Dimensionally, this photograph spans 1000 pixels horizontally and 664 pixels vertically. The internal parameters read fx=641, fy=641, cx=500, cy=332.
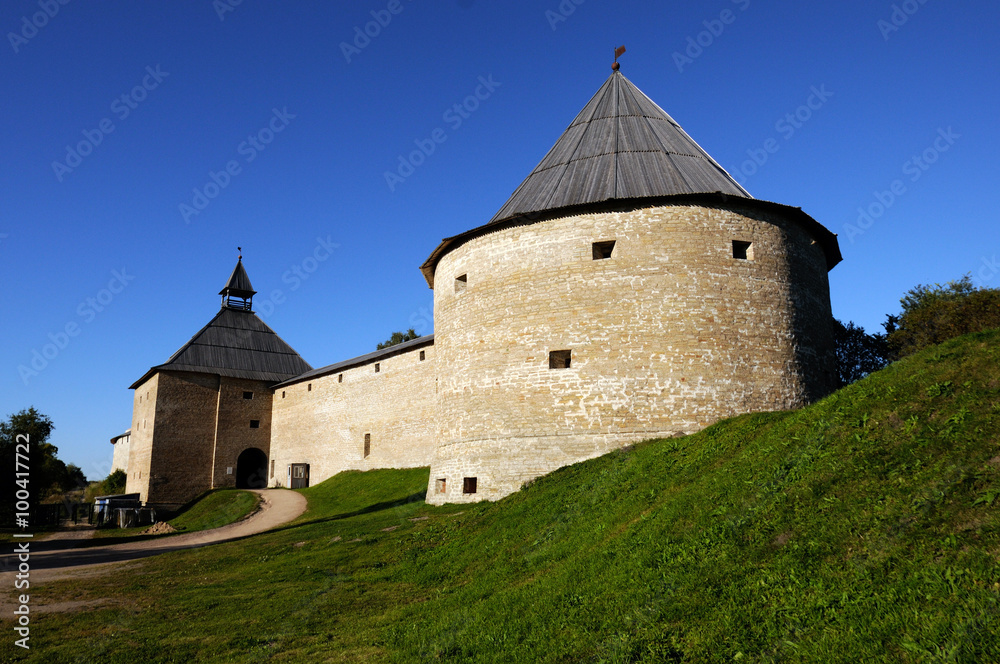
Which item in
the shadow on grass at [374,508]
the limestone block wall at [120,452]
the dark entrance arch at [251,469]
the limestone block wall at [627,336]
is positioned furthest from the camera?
the limestone block wall at [120,452]

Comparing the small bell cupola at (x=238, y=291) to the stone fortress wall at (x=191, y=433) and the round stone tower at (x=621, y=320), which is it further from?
the round stone tower at (x=621, y=320)

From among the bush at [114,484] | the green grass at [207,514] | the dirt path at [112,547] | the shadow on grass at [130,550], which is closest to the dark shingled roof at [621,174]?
the shadow on grass at [130,550]

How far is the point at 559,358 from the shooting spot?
44.9ft

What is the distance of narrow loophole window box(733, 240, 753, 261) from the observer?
13.9 m

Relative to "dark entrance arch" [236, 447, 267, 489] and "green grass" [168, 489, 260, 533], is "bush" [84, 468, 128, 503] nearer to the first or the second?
"dark entrance arch" [236, 447, 267, 489]

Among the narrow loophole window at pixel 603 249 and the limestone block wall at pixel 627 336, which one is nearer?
the limestone block wall at pixel 627 336

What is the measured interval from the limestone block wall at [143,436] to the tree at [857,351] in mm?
29629

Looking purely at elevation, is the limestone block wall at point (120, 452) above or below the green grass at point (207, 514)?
above

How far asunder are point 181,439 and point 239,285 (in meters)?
11.0

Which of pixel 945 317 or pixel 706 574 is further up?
pixel 945 317

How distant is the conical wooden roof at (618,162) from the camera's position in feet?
47.6

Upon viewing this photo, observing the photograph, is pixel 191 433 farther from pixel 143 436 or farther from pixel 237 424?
pixel 143 436

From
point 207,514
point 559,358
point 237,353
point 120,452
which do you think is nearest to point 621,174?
point 559,358

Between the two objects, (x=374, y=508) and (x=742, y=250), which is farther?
(x=374, y=508)
